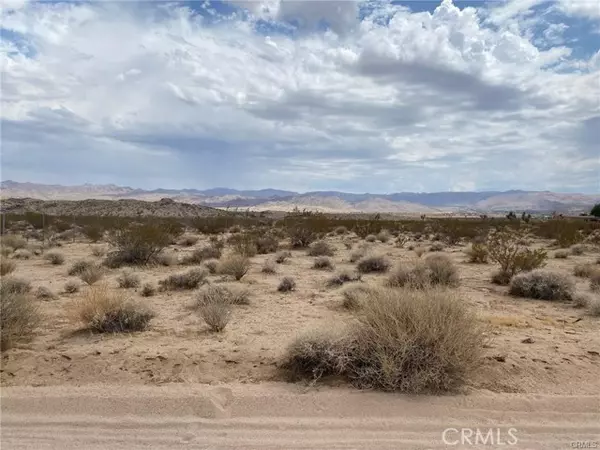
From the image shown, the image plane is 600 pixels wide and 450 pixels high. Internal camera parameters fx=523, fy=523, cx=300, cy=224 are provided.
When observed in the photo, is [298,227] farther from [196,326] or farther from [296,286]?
[196,326]

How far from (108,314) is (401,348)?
5.30 m

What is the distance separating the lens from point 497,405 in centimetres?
616

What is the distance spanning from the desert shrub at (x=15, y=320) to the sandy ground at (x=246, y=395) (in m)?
0.24

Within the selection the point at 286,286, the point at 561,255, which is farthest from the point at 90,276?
the point at 561,255

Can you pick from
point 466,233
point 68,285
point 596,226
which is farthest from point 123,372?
point 596,226

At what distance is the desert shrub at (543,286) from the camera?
12914 millimetres

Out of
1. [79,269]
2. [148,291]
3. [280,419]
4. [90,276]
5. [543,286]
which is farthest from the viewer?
[79,269]

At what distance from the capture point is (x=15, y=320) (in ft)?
27.5

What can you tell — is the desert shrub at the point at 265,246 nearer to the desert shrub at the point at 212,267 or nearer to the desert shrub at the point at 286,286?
the desert shrub at the point at 212,267

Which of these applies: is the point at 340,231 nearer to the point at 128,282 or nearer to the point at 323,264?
the point at 323,264

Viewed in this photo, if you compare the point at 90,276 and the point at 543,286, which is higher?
the point at 543,286

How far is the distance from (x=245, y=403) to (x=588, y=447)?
12.0 feet

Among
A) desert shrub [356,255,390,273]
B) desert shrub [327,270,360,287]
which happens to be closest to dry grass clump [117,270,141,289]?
desert shrub [327,270,360,287]

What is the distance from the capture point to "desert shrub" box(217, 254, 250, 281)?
15469mm
